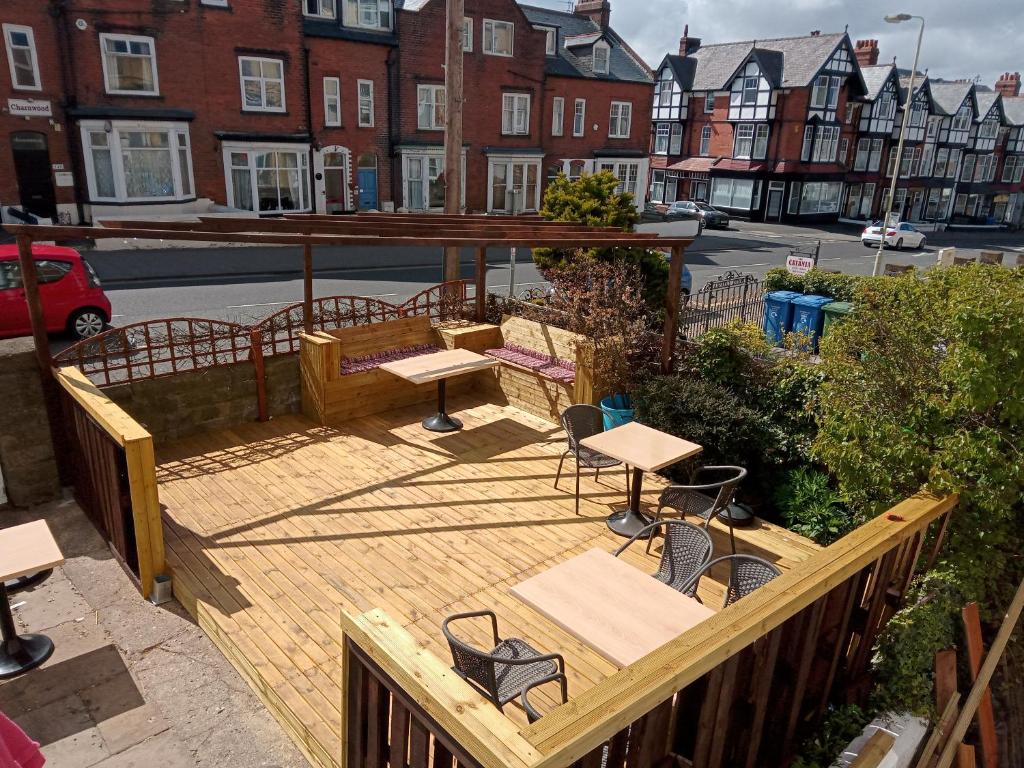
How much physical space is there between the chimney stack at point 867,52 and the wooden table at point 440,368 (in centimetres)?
5016

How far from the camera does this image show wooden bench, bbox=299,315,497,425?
9188 mm

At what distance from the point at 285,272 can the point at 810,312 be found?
1414 cm

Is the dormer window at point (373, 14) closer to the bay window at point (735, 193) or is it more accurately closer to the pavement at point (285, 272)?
the pavement at point (285, 272)

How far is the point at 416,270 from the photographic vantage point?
75.3ft

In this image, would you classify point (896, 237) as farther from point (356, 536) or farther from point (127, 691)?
point (127, 691)

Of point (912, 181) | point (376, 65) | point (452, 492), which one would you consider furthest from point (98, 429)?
point (912, 181)

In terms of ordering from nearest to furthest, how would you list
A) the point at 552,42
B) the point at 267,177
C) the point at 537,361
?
the point at 537,361
the point at 267,177
the point at 552,42

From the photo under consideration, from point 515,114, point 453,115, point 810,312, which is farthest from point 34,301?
point 515,114

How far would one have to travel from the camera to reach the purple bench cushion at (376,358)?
9.62 metres

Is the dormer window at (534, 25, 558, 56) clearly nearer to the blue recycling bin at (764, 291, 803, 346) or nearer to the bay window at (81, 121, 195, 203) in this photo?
the bay window at (81, 121, 195, 203)

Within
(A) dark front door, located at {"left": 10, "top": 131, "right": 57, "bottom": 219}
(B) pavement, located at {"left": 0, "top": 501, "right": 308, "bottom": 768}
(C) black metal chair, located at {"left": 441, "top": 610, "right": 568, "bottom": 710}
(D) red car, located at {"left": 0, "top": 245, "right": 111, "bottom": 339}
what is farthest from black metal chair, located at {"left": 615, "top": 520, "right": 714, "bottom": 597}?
(A) dark front door, located at {"left": 10, "top": 131, "right": 57, "bottom": 219}

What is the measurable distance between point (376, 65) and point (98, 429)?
26.4m

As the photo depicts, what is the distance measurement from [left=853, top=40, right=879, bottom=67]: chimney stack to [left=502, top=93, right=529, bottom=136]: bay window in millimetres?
28389

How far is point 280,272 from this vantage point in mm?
20875
